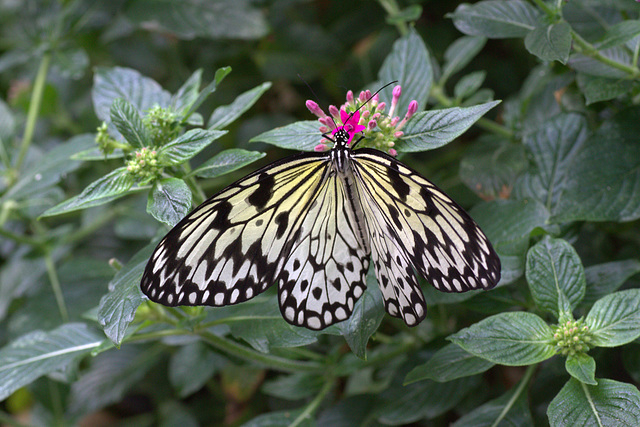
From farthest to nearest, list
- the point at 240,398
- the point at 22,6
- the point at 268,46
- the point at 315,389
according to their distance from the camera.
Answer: the point at 268,46 → the point at 22,6 → the point at 240,398 → the point at 315,389

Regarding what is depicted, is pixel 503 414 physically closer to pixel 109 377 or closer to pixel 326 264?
pixel 326 264

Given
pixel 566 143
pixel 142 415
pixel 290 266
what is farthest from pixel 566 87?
pixel 142 415

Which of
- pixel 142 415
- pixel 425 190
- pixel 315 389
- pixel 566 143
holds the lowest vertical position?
pixel 142 415

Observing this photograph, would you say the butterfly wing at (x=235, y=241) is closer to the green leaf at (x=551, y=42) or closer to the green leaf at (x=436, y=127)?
the green leaf at (x=436, y=127)

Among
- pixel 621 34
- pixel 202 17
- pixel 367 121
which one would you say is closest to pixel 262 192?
pixel 367 121

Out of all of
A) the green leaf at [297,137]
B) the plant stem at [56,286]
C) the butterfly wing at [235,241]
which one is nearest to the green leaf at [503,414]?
the butterfly wing at [235,241]

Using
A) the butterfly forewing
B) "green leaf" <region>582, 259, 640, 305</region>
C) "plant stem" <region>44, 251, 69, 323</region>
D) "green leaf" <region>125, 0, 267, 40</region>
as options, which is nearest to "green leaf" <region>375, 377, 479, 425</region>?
"green leaf" <region>582, 259, 640, 305</region>

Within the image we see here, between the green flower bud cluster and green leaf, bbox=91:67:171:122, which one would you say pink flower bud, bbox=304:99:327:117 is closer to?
green leaf, bbox=91:67:171:122

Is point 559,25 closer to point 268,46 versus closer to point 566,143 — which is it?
point 566,143
